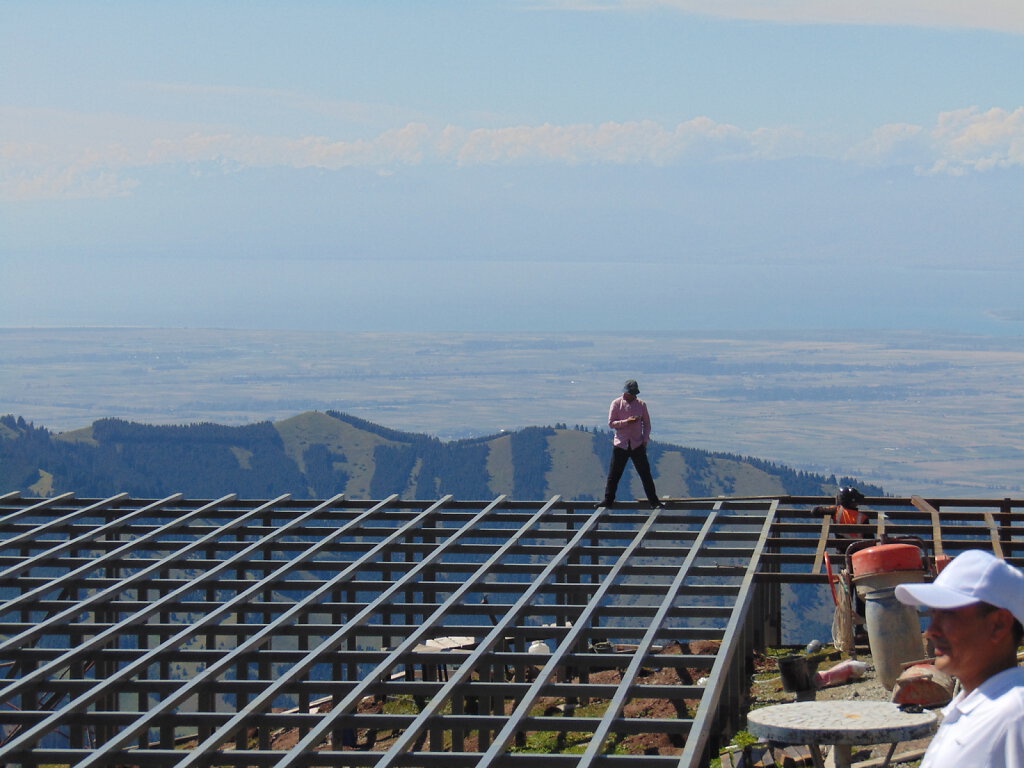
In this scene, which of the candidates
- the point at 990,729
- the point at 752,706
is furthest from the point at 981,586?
the point at 752,706

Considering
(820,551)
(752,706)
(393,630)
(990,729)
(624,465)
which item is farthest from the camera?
(624,465)

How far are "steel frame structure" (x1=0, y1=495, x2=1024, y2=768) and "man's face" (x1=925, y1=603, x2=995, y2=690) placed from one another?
24.2ft

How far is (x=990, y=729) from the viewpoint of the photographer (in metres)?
4.12

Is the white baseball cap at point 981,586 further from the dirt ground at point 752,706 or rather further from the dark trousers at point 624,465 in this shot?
the dark trousers at point 624,465

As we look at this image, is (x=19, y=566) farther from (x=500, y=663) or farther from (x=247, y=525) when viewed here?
(x=500, y=663)

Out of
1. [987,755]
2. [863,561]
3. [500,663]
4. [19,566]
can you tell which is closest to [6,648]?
[19,566]

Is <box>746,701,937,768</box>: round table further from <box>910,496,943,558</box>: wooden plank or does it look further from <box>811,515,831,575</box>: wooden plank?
<box>811,515,831,575</box>: wooden plank

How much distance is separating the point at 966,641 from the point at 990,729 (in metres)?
0.29

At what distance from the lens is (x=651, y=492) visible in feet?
72.2

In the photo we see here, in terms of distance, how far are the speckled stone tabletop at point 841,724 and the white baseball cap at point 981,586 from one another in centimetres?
472

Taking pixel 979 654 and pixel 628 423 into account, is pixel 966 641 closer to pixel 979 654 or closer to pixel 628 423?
pixel 979 654

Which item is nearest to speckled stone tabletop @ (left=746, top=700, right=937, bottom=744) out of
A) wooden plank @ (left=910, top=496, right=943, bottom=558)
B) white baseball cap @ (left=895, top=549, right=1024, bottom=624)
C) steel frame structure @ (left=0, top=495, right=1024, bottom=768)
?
steel frame structure @ (left=0, top=495, right=1024, bottom=768)

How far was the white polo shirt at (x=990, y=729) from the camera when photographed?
4.10 metres

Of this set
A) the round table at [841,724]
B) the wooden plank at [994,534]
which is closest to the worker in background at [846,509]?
the wooden plank at [994,534]
